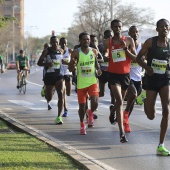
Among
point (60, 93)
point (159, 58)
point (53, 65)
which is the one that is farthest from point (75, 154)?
point (53, 65)

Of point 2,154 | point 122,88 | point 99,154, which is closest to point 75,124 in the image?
point 122,88

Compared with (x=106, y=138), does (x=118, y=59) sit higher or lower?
higher

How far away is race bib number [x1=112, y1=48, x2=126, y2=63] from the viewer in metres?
9.99

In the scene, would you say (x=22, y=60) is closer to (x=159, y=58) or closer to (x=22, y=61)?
(x=22, y=61)

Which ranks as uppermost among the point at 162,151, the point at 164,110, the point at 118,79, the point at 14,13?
the point at 14,13

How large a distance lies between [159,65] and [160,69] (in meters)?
0.06

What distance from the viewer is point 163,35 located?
853 cm

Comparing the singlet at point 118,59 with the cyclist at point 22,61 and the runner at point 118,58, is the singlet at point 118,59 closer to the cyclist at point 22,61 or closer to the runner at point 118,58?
the runner at point 118,58

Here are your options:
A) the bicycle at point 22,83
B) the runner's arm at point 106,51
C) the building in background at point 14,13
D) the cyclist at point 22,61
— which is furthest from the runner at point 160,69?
the bicycle at point 22,83

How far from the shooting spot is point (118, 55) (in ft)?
32.8

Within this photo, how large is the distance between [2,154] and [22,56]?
16.3 m

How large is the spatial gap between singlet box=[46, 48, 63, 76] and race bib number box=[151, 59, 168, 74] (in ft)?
15.1

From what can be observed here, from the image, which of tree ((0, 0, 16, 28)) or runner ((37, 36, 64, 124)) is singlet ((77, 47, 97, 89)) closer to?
runner ((37, 36, 64, 124))

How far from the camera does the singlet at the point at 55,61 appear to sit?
12.9 m
